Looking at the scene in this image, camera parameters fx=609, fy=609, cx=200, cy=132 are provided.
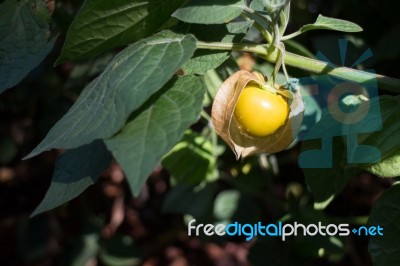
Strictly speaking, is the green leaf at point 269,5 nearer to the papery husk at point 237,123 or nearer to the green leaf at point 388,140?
the papery husk at point 237,123

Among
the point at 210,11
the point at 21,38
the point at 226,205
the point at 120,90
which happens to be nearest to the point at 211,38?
the point at 210,11

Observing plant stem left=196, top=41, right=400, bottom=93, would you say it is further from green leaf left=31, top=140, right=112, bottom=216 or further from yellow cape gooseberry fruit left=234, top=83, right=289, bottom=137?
green leaf left=31, top=140, right=112, bottom=216

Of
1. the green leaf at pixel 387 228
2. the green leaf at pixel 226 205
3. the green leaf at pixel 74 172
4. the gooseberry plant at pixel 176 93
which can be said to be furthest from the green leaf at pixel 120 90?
the green leaf at pixel 226 205

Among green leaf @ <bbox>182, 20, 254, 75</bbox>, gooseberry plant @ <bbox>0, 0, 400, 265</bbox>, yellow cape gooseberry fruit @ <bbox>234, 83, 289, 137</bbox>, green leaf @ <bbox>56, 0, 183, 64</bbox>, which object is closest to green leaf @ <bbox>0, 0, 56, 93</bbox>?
gooseberry plant @ <bbox>0, 0, 400, 265</bbox>

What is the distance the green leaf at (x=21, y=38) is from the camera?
98 cm

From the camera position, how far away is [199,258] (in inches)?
82.0

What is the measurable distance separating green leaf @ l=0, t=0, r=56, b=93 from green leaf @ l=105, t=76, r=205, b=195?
33 cm

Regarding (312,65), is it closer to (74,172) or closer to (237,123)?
(237,123)

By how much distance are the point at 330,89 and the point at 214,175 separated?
1.20ft

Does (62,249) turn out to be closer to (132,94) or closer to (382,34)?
(382,34)

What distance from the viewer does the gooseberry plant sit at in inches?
26.8

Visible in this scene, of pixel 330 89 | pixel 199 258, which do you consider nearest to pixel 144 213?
pixel 199 258

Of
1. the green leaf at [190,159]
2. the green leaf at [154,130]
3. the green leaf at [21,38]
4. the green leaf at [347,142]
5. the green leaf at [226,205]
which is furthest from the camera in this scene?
the green leaf at [226,205]

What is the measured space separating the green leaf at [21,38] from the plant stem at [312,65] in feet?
1.07
